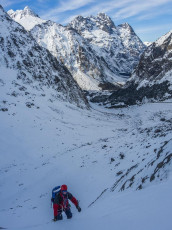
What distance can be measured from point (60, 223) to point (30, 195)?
5.73 m

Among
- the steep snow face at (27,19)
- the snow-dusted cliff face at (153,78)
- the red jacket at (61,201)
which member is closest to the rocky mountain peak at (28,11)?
the steep snow face at (27,19)

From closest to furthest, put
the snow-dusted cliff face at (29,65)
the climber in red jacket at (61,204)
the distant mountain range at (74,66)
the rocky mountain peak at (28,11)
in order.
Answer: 1. the climber in red jacket at (61,204)
2. the snow-dusted cliff face at (29,65)
3. the distant mountain range at (74,66)
4. the rocky mountain peak at (28,11)

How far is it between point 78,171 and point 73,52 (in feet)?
436

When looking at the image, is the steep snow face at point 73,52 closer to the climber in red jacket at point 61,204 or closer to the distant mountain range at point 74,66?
the distant mountain range at point 74,66

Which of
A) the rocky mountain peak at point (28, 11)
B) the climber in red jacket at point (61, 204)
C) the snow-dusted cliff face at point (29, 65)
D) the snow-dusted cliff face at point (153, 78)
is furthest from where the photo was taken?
the rocky mountain peak at point (28, 11)

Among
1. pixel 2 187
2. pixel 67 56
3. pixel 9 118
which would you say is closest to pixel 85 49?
pixel 67 56

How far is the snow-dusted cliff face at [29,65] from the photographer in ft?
136

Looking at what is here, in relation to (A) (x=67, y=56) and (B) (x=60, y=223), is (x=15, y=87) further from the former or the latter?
(A) (x=67, y=56)

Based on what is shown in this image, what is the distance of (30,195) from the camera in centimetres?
1272

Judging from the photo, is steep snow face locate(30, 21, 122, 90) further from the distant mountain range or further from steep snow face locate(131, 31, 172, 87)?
steep snow face locate(131, 31, 172, 87)

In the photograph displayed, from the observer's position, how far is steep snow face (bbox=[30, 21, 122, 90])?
440 ft

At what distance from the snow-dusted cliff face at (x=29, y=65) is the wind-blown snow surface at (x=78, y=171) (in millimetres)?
6710

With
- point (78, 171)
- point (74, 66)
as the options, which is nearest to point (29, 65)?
point (78, 171)

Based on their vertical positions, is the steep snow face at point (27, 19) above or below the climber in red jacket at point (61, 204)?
above
